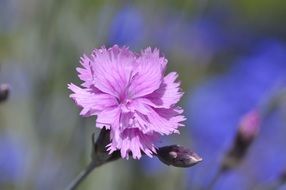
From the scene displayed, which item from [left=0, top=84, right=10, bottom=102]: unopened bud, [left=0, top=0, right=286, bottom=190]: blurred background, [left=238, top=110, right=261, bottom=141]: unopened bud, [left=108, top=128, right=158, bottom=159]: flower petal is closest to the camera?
[left=108, top=128, right=158, bottom=159]: flower petal

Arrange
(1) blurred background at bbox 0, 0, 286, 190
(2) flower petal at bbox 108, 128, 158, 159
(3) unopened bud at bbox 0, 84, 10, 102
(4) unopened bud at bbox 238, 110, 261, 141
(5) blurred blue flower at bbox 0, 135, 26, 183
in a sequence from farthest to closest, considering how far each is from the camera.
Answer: (5) blurred blue flower at bbox 0, 135, 26, 183 → (1) blurred background at bbox 0, 0, 286, 190 → (4) unopened bud at bbox 238, 110, 261, 141 → (3) unopened bud at bbox 0, 84, 10, 102 → (2) flower petal at bbox 108, 128, 158, 159

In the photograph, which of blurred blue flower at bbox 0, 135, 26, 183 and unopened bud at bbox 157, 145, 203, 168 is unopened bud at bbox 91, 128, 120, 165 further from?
blurred blue flower at bbox 0, 135, 26, 183

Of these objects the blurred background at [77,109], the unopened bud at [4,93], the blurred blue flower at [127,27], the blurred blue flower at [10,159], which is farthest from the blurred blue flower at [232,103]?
the unopened bud at [4,93]

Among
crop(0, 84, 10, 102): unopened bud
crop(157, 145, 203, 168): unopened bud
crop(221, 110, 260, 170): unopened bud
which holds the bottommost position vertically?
crop(157, 145, 203, 168): unopened bud

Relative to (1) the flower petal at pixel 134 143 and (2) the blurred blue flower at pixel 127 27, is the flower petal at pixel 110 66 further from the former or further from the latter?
(2) the blurred blue flower at pixel 127 27

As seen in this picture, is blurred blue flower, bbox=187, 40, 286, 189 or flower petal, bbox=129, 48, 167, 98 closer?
flower petal, bbox=129, 48, 167, 98

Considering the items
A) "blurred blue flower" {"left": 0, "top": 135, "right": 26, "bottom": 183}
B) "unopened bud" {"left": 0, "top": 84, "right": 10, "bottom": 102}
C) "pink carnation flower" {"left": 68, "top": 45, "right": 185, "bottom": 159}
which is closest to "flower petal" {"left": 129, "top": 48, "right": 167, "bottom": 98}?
"pink carnation flower" {"left": 68, "top": 45, "right": 185, "bottom": 159}

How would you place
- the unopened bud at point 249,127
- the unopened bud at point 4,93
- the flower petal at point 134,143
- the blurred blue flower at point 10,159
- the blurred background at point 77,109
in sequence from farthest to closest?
the blurred blue flower at point 10,159, the blurred background at point 77,109, the unopened bud at point 249,127, the unopened bud at point 4,93, the flower petal at point 134,143

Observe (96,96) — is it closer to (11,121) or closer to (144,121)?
(144,121)

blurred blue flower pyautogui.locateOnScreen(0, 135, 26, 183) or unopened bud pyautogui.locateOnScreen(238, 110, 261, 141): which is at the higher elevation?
blurred blue flower pyautogui.locateOnScreen(0, 135, 26, 183)
